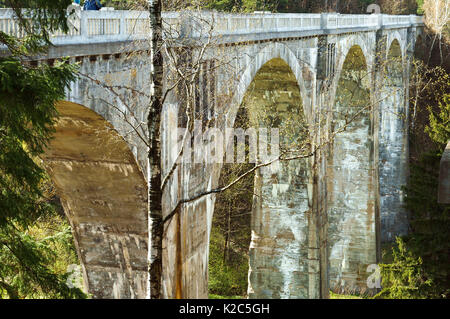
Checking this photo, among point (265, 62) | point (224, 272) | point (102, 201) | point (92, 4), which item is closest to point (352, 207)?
point (224, 272)

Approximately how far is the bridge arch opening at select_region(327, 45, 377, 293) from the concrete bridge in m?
0.04

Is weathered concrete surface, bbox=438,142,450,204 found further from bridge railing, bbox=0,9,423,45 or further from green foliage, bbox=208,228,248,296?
green foliage, bbox=208,228,248,296

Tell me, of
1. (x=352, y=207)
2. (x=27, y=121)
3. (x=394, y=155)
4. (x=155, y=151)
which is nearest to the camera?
(x=27, y=121)

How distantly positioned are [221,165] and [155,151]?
16.5ft

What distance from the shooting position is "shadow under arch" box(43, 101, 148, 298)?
975cm

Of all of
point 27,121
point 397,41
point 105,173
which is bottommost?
point 105,173

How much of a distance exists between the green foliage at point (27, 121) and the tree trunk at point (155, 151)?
2.77 feet

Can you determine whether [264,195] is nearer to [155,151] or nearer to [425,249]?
[425,249]

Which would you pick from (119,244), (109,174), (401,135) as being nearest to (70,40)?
(109,174)

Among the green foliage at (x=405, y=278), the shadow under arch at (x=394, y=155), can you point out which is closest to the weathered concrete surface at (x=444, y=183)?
the green foliage at (x=405, y=278)

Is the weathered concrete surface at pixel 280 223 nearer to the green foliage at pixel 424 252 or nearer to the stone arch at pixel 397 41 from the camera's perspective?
the green foliage at pixel 424 252

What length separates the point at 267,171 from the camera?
1977cm

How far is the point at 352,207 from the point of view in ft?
83.5

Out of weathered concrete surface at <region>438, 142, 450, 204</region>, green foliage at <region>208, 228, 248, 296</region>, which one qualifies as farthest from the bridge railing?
green foliage at <region>208, 228, 248, 296</region>
